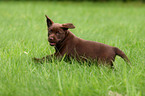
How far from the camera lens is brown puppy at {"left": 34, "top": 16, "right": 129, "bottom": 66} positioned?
3582 millimetres

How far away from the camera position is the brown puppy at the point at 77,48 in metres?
3.58

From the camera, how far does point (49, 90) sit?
2795mm

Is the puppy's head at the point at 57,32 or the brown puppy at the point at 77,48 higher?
the puppy's head at the point at 57,32

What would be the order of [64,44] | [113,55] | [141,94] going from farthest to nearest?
[64,44] → [113,55] → [141,94]

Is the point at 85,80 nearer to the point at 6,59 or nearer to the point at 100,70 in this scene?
the point at 100,70

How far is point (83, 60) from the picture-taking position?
374 cm

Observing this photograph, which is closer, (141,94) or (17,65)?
(141,94)

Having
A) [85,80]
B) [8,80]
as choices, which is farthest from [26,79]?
[85,80]

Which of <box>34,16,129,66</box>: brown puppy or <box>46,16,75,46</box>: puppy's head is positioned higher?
<box>46,16,75,46</box>: puppy's head

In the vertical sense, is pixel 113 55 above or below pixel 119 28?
above

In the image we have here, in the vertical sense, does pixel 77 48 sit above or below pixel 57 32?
below

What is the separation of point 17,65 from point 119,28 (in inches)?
225

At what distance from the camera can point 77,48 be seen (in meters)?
3.77

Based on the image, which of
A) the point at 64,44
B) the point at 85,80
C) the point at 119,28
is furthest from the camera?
the point at 119,28
